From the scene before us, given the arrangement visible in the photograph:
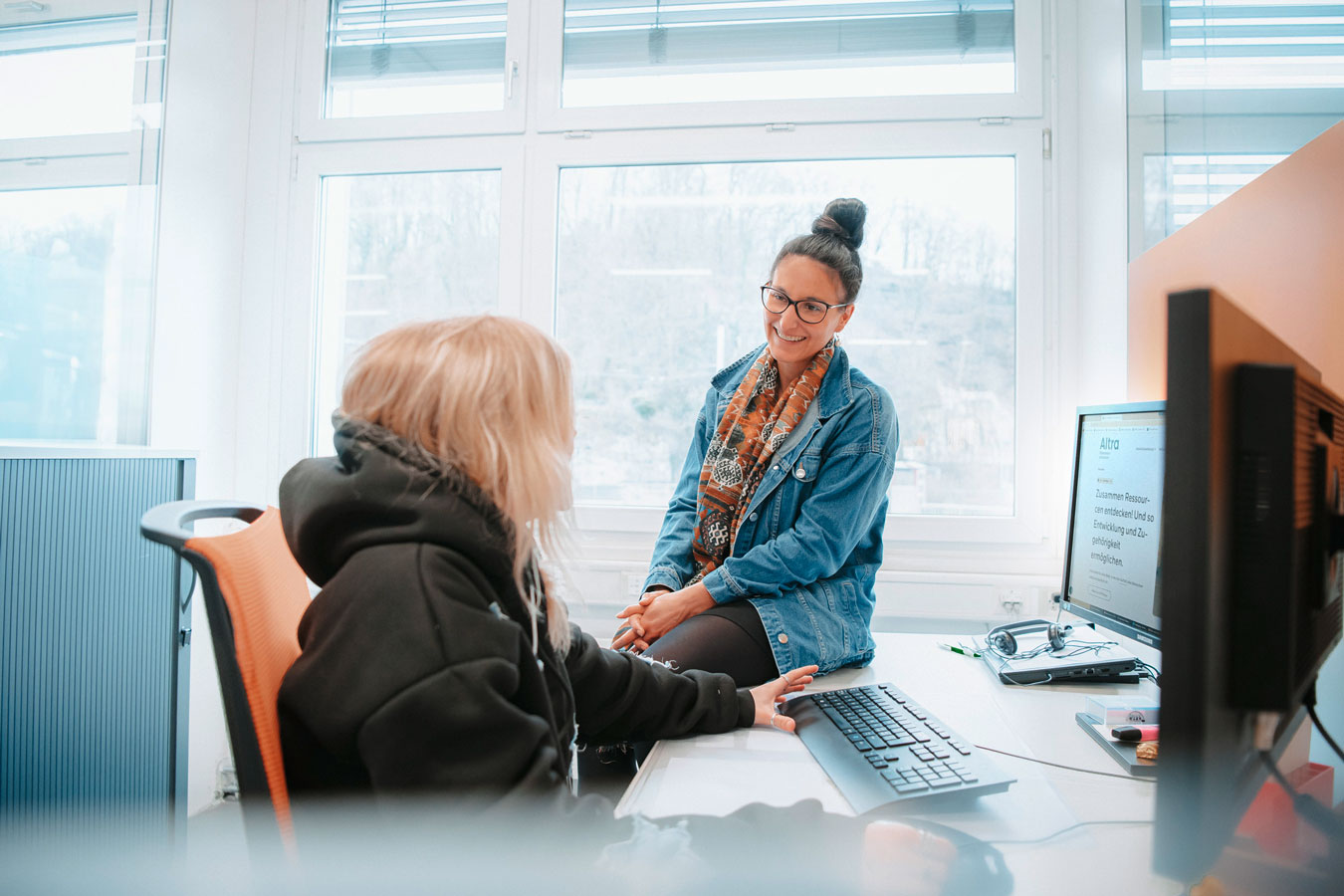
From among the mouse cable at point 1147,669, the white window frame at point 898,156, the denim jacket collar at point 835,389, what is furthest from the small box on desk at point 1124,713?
the white window frame at point 898,156

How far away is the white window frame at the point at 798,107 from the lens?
6.70 feet

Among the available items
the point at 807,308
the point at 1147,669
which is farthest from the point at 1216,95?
the point at 1147,669

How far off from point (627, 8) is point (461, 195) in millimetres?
732

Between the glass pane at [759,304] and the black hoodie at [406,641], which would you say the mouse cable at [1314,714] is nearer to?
the black hoodie at [406,641]

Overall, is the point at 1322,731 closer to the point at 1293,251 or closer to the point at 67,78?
the point at 1293,251

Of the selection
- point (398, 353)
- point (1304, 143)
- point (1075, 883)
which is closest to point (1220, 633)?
point (1075, 883)

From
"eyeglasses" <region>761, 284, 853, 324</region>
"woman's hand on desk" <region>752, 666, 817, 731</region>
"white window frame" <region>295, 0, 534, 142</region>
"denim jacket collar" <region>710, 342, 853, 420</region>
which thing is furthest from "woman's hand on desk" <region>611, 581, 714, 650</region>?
"white window frame" <region>295, 0, 534, 142</region>

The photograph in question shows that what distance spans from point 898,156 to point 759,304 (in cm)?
55

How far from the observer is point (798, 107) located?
208 centimetres

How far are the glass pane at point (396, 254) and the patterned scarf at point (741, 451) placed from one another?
41.3 inches

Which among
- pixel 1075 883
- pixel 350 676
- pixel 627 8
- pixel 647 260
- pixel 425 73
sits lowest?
pixel 1075 883

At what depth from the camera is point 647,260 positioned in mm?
2158

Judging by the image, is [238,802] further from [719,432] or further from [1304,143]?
→ [1304,143]

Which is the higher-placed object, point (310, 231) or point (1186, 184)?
point (310, 231)
